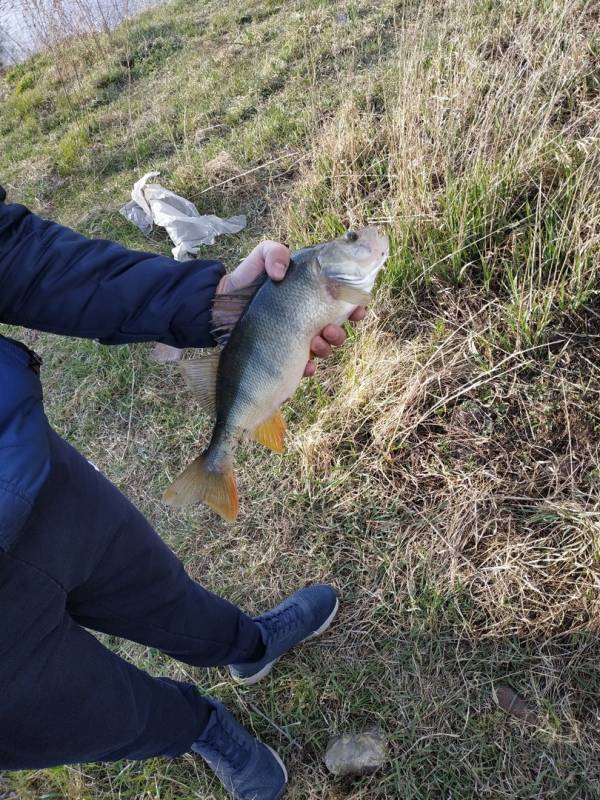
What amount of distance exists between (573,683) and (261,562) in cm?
127

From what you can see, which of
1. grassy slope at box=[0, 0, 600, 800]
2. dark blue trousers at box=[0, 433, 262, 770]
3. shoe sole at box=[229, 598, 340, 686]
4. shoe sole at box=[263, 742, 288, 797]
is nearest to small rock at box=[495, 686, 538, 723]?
grassy slope at box=[0, 0, 600, 800]

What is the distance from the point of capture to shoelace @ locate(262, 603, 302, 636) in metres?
2.10

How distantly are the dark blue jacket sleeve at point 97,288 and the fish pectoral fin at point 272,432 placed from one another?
0.28 meters

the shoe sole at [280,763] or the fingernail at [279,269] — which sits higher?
the fingernail at [279,269]

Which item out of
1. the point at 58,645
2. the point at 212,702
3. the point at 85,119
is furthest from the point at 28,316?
the point at 85,119

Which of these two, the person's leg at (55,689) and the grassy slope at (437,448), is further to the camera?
the grassy slope at (437,448)

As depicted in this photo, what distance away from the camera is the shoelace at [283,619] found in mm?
2100

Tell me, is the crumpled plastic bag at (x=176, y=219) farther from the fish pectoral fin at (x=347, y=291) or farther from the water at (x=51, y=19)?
the water at (x=51, y=19)

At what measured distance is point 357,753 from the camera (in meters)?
1.94

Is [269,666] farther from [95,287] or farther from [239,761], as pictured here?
[95,287]

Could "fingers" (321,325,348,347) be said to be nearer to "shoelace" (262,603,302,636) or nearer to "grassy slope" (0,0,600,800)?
"grassy slope" (0,0,600,800)

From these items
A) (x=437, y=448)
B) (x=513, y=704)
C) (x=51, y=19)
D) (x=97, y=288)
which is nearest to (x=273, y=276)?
(x=97, y=288)

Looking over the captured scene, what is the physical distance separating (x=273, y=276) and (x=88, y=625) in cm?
110

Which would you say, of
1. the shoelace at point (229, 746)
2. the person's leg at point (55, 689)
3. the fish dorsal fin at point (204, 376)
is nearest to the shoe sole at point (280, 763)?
the shoelace at point (229, 746)
